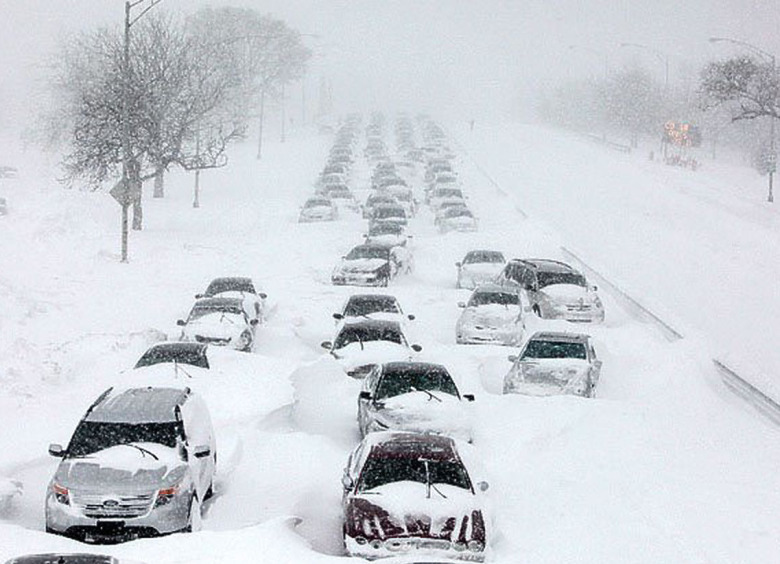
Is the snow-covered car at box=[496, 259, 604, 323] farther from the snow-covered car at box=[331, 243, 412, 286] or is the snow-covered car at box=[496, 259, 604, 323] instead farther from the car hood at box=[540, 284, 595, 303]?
the snow-covered car at box=[331, 243, 412, 286]

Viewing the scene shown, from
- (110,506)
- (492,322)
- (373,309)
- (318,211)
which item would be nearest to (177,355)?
(373,309)

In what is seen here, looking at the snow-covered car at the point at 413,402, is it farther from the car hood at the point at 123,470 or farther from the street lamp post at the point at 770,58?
the street lamp post at the point at 770,58

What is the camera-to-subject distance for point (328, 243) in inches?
1507

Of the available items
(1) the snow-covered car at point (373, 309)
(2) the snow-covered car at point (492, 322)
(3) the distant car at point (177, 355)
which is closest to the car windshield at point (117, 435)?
(3) the distant car at point (177, 355)

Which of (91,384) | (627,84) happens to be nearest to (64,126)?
(91,384)

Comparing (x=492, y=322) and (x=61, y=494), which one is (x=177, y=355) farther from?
(x=492, y=322)

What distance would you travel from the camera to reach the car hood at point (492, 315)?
2245 cm

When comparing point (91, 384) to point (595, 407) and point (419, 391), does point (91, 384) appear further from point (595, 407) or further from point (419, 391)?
point (595, 407)

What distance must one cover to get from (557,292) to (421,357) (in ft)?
20.9

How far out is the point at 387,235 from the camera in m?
35.2

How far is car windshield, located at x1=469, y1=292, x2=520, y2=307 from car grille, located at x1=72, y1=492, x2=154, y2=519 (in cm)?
1361

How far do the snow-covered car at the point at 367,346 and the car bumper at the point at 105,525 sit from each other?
8017mm

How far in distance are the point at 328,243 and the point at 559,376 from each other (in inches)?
841

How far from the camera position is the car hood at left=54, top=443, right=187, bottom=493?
10711 mm
